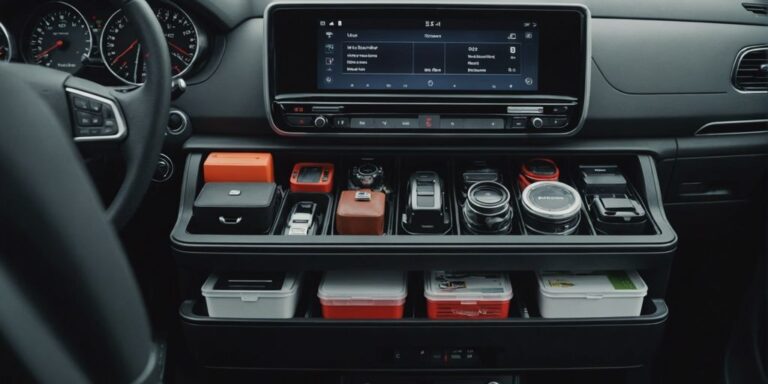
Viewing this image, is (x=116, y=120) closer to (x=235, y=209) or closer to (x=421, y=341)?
(x=235, y=209)

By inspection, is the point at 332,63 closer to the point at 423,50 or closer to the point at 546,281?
the point at 423,50

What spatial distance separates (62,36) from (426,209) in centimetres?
89

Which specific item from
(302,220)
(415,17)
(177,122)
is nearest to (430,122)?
(415,17)

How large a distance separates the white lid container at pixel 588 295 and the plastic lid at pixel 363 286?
301mm

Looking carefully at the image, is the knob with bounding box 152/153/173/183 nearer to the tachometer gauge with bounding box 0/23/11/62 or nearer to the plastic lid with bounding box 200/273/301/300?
the plastic lid with bounding box 200/273/301/300

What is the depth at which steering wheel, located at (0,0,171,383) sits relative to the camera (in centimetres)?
84

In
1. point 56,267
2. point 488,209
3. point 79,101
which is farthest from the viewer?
point 488,209

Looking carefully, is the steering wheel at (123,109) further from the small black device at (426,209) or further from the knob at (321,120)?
the small black device at (426,209)

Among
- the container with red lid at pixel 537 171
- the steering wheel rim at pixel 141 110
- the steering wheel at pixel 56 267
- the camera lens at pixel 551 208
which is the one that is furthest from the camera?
the container with red lid at pixel 537 171

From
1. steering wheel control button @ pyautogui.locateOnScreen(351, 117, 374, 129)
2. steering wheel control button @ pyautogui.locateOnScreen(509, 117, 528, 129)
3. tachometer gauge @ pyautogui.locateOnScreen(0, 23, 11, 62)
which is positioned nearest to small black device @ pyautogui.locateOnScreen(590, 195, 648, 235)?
steering wheel control button @ pyautogui.locateOnScreen(509, 117, 528, 129)

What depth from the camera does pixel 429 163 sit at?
187 cm

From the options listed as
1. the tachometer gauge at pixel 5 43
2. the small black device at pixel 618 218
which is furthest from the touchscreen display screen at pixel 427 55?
the tachometer gauge at pixel 5 43

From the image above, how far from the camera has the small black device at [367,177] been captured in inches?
69.8

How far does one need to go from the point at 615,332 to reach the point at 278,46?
3.04 feet
